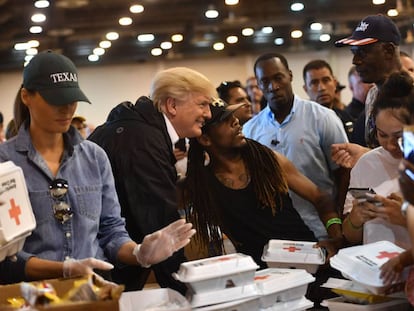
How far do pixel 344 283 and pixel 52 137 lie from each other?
3.89 feet

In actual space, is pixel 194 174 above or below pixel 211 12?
below

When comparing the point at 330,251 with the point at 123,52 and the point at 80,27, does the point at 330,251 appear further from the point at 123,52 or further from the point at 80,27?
the point at 123,52

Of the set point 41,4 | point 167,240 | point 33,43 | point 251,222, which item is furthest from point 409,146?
point 33,43

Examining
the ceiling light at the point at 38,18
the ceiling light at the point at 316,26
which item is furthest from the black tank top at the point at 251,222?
the ceiling light at the point at 316,26

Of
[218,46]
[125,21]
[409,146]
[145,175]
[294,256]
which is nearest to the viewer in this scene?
[409,146]

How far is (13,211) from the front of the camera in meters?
2.51

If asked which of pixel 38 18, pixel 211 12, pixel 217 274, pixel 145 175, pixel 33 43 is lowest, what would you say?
pixel 217 274

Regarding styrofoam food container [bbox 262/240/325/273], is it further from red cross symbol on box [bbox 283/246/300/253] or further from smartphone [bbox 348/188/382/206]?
smartphone [bbox 348/188/382/206]

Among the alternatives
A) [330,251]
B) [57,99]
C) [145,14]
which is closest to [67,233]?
[57,99]

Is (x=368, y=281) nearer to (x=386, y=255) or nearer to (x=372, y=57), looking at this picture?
(x=386, y=255)

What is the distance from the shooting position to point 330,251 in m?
3.59

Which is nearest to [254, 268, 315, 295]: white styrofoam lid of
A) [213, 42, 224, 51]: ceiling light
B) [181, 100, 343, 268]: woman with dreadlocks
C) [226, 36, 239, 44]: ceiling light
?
[181, 100, 343, 268]: woman with dreadlocks

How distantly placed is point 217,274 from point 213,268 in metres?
0.03

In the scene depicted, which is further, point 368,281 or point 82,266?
point 368,281
